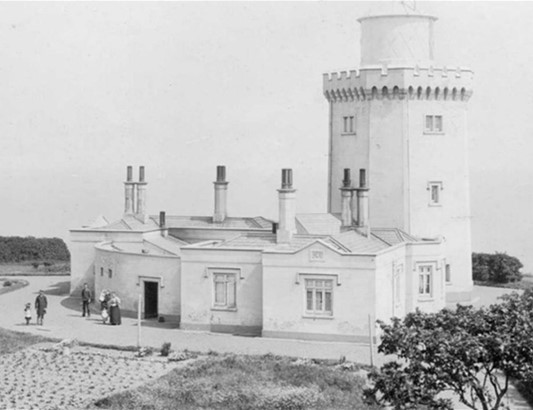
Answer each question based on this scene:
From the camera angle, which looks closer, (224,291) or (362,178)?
(224,291)

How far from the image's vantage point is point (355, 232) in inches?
1512

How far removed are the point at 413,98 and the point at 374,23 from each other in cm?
408

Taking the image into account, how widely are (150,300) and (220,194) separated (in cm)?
884

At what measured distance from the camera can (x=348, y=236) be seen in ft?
121

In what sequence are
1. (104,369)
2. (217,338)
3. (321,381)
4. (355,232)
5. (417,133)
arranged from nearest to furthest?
(321,381)
(104,369)
(217,338)
(355,232)
(417,133)

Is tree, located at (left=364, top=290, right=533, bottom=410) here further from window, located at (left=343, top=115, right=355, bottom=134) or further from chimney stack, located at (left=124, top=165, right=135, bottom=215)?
chimney stack, located at (left=124, top=165, right=135, bottom=215)

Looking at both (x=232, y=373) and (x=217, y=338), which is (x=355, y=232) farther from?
(x=232, y=373)

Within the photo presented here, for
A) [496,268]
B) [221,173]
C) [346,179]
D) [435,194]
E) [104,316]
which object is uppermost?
[221,173]

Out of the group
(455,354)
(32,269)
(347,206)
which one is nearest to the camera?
(455,354)

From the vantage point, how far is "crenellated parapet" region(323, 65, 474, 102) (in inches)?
1652

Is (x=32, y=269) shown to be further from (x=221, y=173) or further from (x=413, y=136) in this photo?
(x=413, y=136)

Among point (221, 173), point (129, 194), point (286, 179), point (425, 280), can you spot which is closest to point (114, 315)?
point (286, 179)

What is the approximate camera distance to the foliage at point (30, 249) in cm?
5912

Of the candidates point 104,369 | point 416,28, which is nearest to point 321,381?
point 104,369
